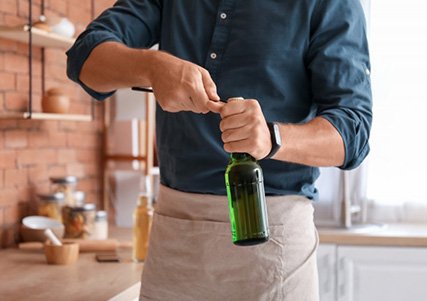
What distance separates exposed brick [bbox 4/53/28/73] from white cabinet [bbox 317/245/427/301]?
1.18 m

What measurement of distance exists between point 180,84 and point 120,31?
312 mm

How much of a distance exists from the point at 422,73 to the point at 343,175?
1.63 feet

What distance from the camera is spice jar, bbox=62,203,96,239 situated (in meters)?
2.40

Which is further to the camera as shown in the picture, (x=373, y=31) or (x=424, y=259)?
(x=373, y=31)

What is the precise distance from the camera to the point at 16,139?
2332mm

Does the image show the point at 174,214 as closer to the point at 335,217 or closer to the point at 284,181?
the point at 284,181

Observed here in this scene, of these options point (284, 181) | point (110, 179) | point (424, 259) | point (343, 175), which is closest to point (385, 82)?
point (343, 175)

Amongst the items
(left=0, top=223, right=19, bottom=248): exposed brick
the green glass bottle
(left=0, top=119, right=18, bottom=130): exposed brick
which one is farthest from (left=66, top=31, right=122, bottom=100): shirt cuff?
(left=0, top=223, right=19, bottom=248): exposed brick

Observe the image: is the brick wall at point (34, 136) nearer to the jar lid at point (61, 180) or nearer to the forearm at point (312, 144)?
the jar lid at point (61, 180)

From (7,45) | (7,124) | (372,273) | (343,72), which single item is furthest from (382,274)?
(7,45)

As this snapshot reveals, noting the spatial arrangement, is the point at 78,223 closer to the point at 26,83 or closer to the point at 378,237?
the point at 26,83

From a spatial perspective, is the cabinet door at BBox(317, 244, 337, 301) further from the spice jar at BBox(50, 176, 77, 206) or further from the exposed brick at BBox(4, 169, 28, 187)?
the exposed brick at BBox(4, 169, 28, 187)

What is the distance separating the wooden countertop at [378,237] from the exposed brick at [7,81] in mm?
1136

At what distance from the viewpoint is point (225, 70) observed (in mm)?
1333
